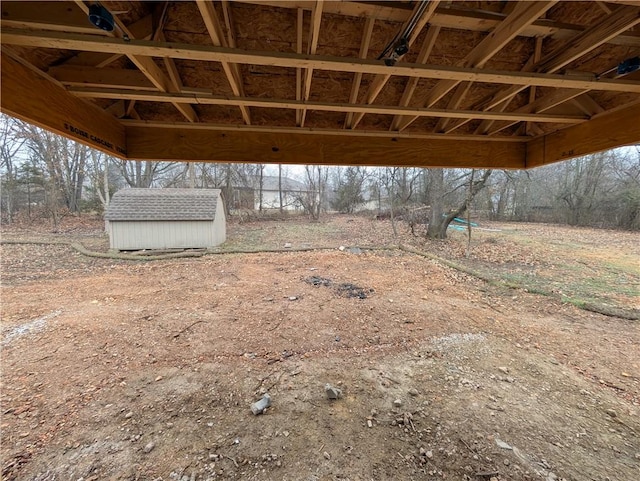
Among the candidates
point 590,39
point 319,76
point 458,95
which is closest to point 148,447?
point 319,76

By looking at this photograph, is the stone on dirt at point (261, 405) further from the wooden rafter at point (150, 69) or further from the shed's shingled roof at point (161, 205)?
the shed's shingled roof at point (161, 205)

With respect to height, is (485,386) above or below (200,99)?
below

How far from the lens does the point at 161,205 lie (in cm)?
934

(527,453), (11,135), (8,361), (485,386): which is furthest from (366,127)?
(11,135)

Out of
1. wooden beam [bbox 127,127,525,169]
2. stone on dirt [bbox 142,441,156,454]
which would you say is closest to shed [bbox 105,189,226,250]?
wooden beam [bbox 127,127,525,169]

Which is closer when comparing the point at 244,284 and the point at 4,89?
A: the point at 4,89

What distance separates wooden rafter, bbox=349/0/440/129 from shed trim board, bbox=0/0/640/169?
11 mm

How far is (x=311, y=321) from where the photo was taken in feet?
13.8

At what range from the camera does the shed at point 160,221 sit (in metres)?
8.77

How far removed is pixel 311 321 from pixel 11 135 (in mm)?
20533

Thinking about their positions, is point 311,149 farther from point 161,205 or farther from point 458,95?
point 161,205

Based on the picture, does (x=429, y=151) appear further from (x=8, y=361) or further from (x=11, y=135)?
(x=11, y=135)

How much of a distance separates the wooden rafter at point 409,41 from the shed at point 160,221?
7.97 metres

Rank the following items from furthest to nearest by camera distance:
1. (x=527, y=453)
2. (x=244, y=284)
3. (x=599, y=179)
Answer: (x=599, y=179), (x=244, y=284), (x=527, y=453)
